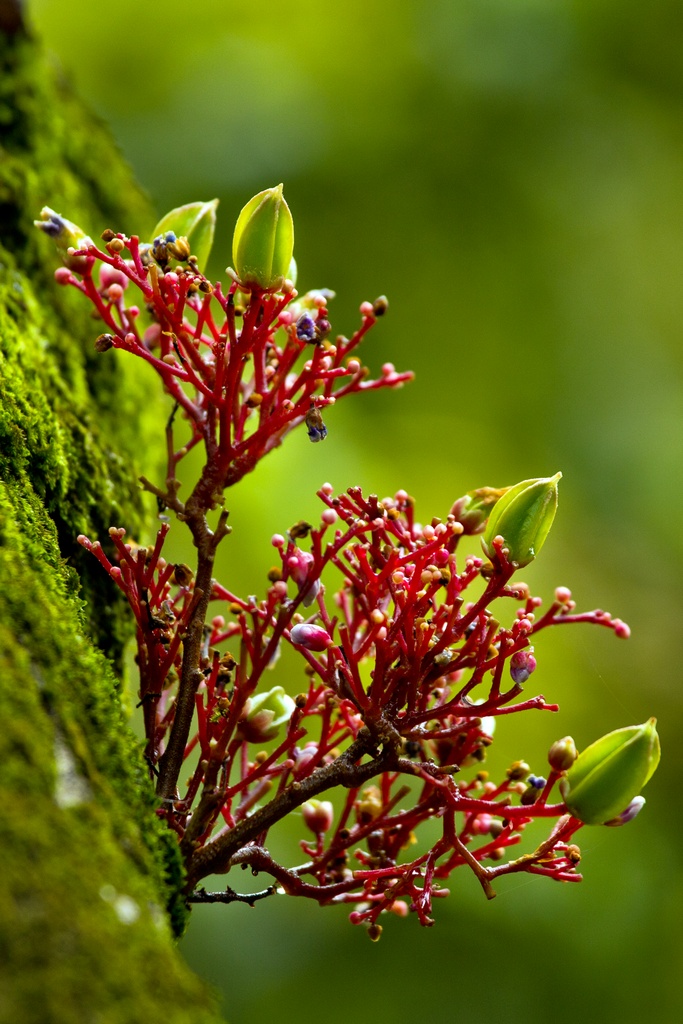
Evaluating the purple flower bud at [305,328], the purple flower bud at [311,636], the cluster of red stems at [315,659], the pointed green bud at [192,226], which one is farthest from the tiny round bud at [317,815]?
the pointed green bud at [192,226]

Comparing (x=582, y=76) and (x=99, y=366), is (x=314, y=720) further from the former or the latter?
(x=582, y=76)

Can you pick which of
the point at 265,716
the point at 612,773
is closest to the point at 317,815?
the point at 265,716

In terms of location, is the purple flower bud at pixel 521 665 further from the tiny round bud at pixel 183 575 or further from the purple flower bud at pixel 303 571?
the tiny round bud at pixel 183 575

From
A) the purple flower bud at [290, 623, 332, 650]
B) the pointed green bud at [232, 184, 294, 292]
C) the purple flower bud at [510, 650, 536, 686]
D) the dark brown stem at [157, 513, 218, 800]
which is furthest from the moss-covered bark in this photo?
the purple flower bud at [510, 650, 536, 686]

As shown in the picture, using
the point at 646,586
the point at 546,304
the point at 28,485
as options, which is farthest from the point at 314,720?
the point at 28,485

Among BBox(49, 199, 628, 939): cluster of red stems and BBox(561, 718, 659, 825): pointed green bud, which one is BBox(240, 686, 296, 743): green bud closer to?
BBox(49, 199, 628, 939): cluster of red stems
